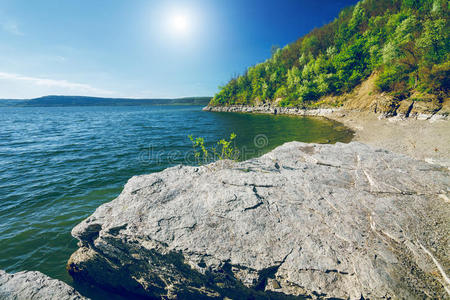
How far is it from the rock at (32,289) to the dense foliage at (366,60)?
31310mm

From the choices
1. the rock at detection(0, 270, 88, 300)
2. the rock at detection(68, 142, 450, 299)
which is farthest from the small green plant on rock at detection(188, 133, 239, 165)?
the rock at detection(0, 270, 88, 300)

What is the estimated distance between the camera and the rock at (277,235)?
2832 millimetres

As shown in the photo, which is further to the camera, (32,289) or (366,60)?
(366,60)

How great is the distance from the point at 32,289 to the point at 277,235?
5.27 meters

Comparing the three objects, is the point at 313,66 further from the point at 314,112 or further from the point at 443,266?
the point at 443,266

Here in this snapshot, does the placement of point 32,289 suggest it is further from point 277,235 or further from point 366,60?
point 366,60

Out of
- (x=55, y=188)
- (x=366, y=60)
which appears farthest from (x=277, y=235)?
(x=366, y=60)

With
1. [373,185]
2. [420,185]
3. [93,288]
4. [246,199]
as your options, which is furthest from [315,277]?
[93,288]

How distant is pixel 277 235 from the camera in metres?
3.43

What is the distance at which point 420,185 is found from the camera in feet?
15.5

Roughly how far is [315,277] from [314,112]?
43624 millimetres

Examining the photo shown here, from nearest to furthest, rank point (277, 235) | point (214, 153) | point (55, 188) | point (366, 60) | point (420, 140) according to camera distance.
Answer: point (277, 235) < point (55, 188) < point (420, 140) < point (214, 153) < point (366, 60)

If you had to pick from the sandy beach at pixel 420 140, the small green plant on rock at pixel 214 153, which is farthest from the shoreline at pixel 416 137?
the small green plant on rock at pixel 214 153

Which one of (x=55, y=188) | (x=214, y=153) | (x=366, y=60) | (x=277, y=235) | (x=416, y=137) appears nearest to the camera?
(x=277, y=235)
